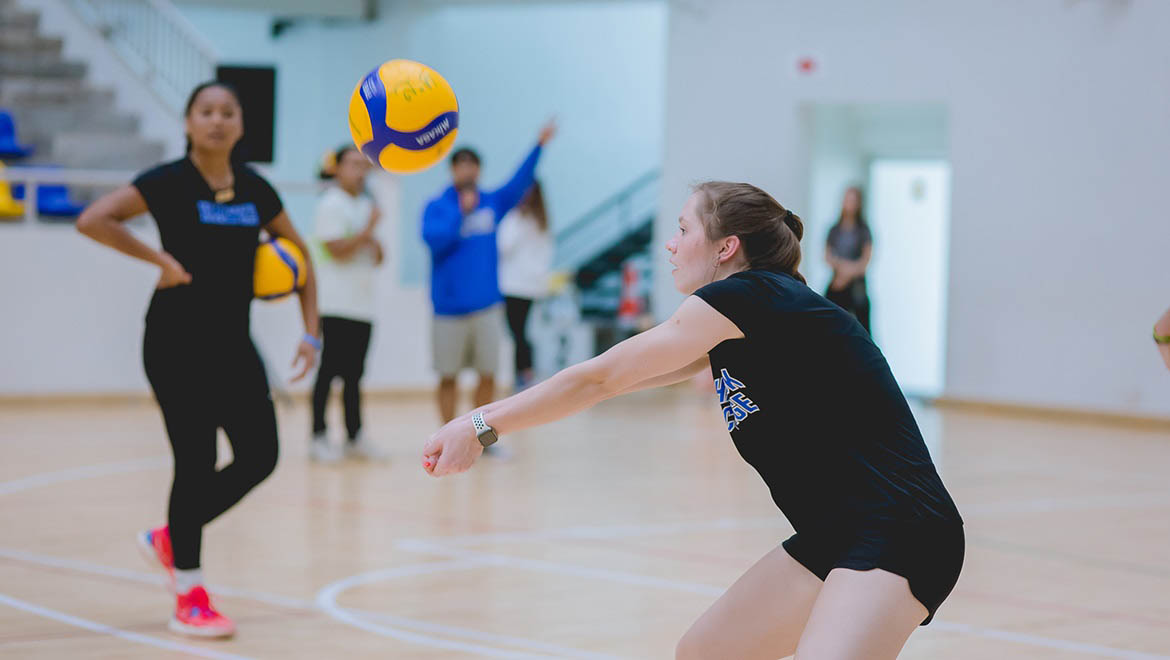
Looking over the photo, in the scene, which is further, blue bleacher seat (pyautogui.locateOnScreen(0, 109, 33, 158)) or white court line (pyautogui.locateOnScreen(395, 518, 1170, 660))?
blue bleacher seat (pyautogui.locateOnScreen(0, 109, 33, 158))

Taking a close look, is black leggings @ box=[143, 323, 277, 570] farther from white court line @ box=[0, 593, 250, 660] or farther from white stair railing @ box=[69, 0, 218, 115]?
white stair railing @ box=[69, 0, 218, 115]

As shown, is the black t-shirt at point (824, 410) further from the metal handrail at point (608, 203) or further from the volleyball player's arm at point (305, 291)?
the metal handrail at point (608, 203)

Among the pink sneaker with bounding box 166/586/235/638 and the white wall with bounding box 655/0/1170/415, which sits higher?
the white wall with bounding box 655/0/1170/415

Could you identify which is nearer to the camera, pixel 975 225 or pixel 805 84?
pixel 975 225

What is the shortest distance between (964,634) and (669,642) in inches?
41.7

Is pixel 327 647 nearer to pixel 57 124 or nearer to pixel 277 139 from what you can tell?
pixel 57 124

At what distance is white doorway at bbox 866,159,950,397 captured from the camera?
15594 mm

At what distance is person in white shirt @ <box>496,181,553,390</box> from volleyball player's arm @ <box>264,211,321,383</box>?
6.04 meters

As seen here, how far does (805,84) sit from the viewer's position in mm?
14984

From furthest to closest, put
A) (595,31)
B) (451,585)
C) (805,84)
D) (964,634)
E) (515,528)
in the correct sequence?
(595,31) < (805,84) < (515,528) < (451,585) < (964,634)

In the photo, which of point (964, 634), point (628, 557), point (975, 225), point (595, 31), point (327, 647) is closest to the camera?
point (327, 647)

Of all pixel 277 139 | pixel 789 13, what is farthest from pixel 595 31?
pixel 789 13

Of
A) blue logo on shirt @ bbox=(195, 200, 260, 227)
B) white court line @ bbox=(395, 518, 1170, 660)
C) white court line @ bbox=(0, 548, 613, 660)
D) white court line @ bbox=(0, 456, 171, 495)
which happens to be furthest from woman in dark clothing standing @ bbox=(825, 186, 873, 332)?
blue logo on shirt @ bbox=(195, 200, 260, 227)

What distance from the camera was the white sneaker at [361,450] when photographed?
9.42m
